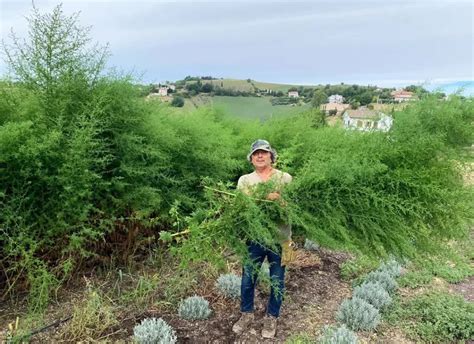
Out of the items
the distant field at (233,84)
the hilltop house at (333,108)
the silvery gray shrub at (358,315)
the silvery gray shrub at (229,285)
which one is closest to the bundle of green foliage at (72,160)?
the silvery gray shrub at (229,285)

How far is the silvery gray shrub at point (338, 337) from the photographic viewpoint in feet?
10.7

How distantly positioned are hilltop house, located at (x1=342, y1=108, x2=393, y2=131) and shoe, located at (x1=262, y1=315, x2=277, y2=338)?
190cm

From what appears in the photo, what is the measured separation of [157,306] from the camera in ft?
12.6

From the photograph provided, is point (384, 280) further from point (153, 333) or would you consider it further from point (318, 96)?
point (318, 96)

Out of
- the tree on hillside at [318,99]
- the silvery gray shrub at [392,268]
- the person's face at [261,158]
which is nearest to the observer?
the person's face at [261,158]

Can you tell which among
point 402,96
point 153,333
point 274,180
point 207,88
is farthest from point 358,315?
point 207,88

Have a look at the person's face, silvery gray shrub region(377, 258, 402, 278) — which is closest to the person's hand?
the person's face

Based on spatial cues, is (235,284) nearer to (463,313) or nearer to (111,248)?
(111,248)

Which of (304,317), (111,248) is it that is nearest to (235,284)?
(304,317)

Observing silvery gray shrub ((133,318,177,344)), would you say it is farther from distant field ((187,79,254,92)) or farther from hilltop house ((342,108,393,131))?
distant field ((187,79,254,92))

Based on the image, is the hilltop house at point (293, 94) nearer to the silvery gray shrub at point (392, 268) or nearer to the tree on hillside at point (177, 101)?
the tree on hillside at point (177, 101)

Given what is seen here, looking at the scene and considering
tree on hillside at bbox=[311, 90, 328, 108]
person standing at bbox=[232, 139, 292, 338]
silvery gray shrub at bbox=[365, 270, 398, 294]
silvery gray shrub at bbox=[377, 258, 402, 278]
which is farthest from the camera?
tree on hillside at bbox=[311, 90, 328, 108]

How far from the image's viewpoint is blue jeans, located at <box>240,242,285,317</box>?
3396 millimetres

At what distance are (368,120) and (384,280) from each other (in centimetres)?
164
